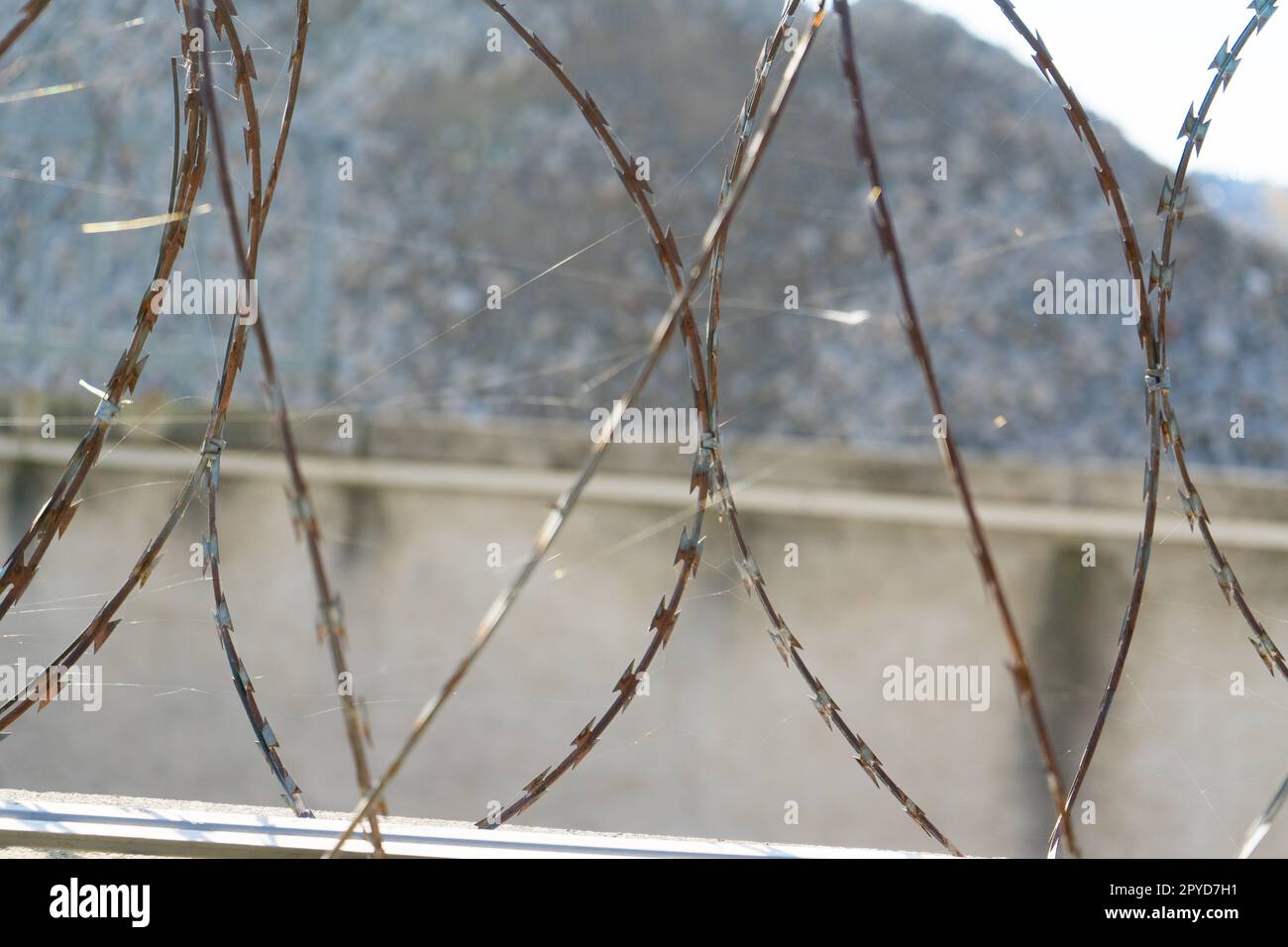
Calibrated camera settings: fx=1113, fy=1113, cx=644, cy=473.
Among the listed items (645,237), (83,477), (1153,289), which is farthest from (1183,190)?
(645,237)

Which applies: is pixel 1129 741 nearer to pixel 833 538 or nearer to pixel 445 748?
pixel 833 538

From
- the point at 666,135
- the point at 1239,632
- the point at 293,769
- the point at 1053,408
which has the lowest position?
the point at 293,769

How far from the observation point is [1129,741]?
16.0ft

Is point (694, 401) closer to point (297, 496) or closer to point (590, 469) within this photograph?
point (590, 469)

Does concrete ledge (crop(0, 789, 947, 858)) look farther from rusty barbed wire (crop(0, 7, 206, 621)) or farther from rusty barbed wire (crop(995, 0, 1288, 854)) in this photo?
rusty barbed wire (crop(995, 0, 1288, 854))

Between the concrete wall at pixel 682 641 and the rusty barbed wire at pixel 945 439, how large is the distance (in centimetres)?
360

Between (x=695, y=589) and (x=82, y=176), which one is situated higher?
(x=82, y=176)

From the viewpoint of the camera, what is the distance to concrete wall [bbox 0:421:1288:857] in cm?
478

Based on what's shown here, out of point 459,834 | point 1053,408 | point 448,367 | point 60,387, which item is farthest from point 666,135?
point 459,834

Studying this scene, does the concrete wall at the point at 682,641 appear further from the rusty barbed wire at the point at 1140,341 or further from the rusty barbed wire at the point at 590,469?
the rusty barbed wire at the point at 590,469

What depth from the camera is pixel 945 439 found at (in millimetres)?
1206

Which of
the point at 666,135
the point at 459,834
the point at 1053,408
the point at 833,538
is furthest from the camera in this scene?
the point at 666,135

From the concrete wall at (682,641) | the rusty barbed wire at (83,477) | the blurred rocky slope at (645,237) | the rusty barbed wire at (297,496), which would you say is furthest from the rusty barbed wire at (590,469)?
the blurred rocky slope at (645,237)
